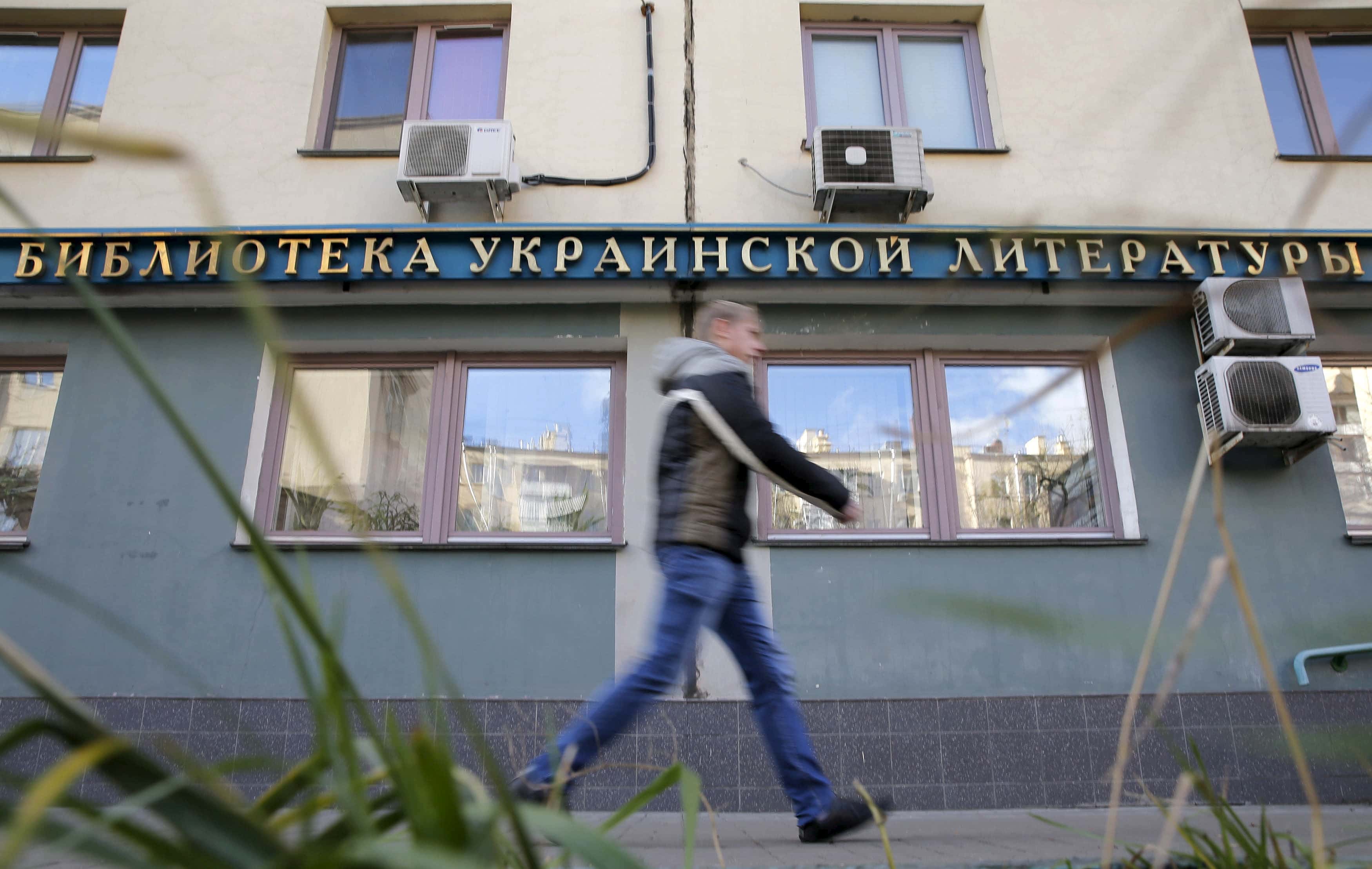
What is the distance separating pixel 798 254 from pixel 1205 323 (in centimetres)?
245

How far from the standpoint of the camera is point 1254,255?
5.45 meters

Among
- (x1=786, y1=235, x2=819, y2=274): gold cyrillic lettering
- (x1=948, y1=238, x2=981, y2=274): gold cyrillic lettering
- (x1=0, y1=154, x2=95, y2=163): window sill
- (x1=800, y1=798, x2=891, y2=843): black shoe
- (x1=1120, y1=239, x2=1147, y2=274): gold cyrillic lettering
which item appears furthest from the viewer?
(x1=0, y1=154, x2=95, y2=163): window sill

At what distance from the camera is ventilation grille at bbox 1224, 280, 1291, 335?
5.35 m

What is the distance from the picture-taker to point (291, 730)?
4.81 metres

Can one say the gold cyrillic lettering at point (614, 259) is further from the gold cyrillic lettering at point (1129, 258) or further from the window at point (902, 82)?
the gold cyrillic lettering at point (1129, 258)

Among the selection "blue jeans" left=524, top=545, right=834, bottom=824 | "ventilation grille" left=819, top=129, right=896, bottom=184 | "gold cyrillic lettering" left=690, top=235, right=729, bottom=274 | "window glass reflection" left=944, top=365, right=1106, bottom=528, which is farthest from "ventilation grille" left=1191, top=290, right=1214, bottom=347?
"blue jeans" left=524, top=545, right=834, bottom=824

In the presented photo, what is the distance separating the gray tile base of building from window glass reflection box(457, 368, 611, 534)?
118 cm

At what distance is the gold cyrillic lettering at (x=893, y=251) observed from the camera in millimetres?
5453

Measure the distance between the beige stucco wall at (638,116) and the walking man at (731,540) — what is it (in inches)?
122

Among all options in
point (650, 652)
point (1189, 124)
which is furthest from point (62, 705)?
point (650, 652)

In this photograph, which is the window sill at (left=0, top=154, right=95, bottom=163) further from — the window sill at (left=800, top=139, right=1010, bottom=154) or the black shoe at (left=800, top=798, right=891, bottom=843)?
the black shoe at (left=800, top=798, right=891, bottom=843)

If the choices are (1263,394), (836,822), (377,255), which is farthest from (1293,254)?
(377,255)

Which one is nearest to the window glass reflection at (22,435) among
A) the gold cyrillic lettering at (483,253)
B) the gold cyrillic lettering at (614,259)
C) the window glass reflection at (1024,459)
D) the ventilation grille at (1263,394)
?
the gold cyrillic lettering at (483,253)

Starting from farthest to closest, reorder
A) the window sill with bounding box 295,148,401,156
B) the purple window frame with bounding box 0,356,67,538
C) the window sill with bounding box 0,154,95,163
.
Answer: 1. the window sill with bounding box 295,148,401,156
2. the window sill with bounding box 0,154,95,163
3. the purple window frame with bounding box 0,356,67,538
